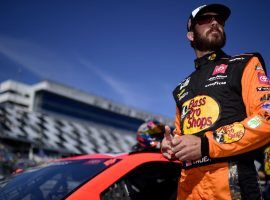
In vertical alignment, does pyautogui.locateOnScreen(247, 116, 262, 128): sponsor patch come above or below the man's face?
below

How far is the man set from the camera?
1394mm

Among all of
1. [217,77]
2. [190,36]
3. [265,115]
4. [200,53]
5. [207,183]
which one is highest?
[190,36]

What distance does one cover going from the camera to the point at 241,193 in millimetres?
1438

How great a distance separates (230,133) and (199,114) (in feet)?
0.85

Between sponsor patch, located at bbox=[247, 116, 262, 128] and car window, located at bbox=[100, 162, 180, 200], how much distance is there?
1089 millimetres

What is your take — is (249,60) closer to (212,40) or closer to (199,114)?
(212,40)

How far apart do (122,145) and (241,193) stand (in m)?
44.2

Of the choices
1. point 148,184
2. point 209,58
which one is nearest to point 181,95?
point 209,58

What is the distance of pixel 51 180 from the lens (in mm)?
2547

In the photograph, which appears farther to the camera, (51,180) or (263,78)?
(51,180)

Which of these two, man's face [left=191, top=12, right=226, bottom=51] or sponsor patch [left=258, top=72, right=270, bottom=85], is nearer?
sponsor patch [left=258, top=72, right=270, bottom=85]

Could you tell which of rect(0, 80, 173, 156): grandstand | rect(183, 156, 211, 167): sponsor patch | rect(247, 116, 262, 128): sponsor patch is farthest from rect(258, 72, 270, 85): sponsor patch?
rect(0, 80, 173, 156): grandstand

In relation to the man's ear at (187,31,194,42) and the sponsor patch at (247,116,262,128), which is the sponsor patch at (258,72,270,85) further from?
the man's ear at (187,31,194,42)

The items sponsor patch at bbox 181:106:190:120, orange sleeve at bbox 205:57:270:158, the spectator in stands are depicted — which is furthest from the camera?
the spectator in stands
